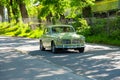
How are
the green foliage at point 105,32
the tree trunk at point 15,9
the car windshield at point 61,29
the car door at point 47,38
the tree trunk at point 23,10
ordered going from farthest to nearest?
the tree trunk at point 15,9
the tree trunk at point 23,10
the green foliage at point 105,32
the car windshield at point 61,29
the car door at point 47,38

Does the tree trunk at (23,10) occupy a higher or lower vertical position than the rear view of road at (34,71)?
higher

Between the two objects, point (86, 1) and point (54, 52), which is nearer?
point (54, 52)

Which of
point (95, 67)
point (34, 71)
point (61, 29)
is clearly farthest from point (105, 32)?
point (34, 71)

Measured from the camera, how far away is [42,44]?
2467cm

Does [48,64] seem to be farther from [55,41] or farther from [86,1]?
[86,1]

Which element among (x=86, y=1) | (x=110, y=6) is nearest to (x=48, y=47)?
(x=86, y=1)

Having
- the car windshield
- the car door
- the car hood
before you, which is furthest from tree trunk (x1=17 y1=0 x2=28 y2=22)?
the car hood

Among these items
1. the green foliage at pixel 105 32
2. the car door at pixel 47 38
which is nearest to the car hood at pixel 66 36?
the car door at pixel 47 38

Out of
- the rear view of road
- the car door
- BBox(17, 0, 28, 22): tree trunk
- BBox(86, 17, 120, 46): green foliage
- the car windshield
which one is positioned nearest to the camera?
the rear view of road

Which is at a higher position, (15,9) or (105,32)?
(15,9)

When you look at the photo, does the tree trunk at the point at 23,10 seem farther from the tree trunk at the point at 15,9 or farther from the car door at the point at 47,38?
the car door at the point at 47,38

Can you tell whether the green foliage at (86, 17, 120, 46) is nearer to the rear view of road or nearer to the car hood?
the car hood

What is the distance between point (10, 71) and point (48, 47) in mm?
8669

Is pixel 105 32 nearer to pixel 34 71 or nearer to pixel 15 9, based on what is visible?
pixel 34 71
